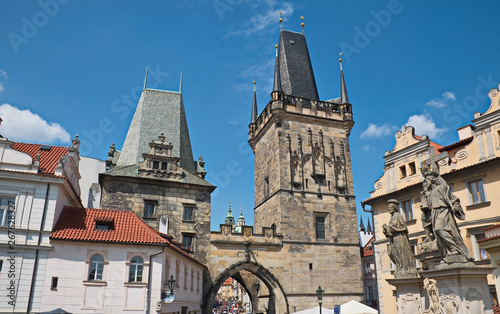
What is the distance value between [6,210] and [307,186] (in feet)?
64.2

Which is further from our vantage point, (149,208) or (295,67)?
(295,67)

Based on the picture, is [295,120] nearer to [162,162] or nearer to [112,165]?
[162,162]

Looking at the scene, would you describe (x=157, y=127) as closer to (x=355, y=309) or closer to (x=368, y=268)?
(x=355, y=309)

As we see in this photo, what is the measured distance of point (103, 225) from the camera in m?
16.8

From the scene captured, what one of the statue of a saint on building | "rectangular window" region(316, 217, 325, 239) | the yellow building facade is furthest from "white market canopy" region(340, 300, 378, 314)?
"rectangular window" region(316, 217, 325, 239)

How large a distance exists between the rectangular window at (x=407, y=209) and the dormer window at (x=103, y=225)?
14.0 m

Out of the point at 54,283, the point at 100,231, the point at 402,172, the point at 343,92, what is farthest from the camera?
the point at 343,92

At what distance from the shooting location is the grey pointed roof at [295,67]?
33091 mm

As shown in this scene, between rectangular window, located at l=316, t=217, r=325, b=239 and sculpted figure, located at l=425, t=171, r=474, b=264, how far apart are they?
71.8ft

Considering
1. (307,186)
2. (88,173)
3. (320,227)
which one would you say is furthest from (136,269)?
(88,173)

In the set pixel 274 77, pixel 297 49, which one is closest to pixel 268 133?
pixel 274 77

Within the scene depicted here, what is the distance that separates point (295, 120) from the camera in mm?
30703

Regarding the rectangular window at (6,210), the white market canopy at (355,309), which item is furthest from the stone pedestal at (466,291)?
the rectangular window at (6,210)

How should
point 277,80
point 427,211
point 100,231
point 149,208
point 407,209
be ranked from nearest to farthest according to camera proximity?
1. point 427,211
2. point 100,231
3. point 407,209
4. point 149,208
5. point 277,80
